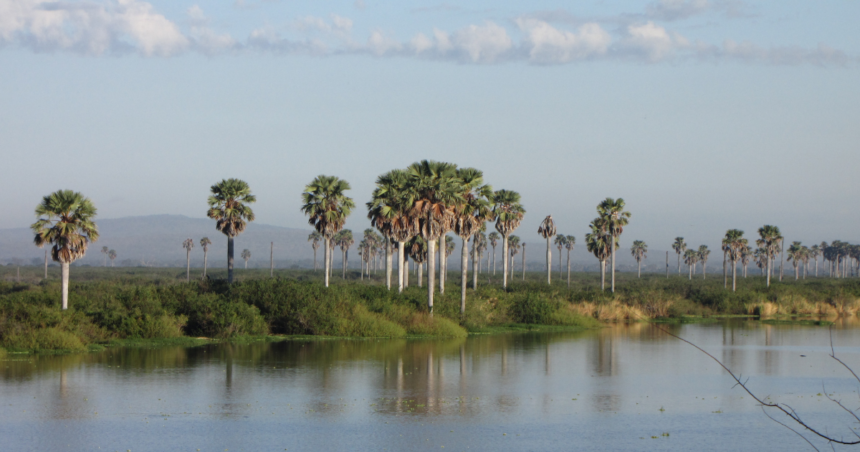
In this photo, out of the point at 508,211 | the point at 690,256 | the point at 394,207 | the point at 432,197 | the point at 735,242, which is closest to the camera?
the point at 432,197

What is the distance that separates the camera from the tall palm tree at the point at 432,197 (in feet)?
161

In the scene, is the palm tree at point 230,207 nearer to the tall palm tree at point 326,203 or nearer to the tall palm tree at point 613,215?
the tall palm tree at point 326,203

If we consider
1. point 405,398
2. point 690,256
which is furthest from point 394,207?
point 690,256

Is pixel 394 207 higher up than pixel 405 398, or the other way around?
pixel 394 207

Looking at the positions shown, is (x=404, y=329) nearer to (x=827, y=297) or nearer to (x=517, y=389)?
(x=517, y=389)

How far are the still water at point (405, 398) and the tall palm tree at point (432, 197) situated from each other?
1047 centimetres

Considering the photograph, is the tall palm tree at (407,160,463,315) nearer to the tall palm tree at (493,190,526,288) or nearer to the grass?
the grass

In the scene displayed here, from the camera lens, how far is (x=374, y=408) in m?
22.2

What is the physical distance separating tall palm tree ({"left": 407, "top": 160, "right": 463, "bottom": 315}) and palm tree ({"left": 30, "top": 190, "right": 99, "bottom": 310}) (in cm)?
1786

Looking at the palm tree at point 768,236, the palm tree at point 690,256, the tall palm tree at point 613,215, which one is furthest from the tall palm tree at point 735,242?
the palm tree at point 690,256

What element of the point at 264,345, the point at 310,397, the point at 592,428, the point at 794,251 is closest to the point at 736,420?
the point at 592,428

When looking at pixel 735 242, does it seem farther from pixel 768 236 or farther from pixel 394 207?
pixel 394 207

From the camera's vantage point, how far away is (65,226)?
39.7 m

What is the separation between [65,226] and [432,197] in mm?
20219
